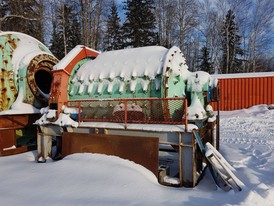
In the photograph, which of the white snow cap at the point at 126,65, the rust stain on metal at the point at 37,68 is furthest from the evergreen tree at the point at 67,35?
the white snow cap at the point at 126,65

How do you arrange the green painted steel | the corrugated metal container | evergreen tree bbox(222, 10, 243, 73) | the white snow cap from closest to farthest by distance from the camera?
the white snow cap, the green painted steel, the corrugated metal container, evergreen tree bbox(222, 10, 243, 73)

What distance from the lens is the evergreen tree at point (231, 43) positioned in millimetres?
29891

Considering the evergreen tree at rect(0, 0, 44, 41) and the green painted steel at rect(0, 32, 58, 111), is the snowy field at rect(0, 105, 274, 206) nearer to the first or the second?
the green painted steel at rect(0, 32, 58, 111)

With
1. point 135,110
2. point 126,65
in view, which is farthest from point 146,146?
point 126,65

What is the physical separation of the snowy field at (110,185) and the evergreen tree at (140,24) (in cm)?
2135

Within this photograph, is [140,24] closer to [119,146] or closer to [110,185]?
[119,146]

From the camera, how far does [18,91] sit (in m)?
7.82

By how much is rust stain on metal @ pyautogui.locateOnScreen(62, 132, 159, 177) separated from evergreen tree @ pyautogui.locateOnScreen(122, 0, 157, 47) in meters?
21.5

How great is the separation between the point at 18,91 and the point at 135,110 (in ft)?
13.5

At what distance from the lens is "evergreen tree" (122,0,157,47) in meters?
26.3

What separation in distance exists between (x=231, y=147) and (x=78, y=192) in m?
5.25

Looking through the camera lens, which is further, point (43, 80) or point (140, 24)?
point (140, 24)

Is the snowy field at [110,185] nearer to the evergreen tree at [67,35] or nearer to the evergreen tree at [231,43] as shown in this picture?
the evergreen tree at [67,35]

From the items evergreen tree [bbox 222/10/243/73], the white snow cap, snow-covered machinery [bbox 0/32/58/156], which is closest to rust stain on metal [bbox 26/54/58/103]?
snow-covered machinery [bbox 0/32/58/156]
